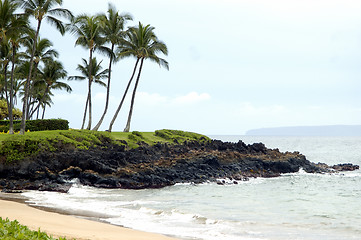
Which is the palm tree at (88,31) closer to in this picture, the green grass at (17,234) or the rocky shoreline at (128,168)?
the rocky shoreline at (128,168)

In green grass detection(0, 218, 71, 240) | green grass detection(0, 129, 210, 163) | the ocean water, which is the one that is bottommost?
the ocean water

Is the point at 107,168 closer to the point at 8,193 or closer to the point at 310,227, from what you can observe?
the point at 8,193

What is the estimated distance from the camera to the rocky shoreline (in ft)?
70.8

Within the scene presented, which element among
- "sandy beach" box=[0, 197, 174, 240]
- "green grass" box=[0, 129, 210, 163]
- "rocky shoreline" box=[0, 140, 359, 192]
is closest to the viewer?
"sandy beach" box=[0, 197, 174, 240]

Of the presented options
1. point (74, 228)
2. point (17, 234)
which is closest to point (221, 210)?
point (74, 228)

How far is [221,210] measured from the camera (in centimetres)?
1566

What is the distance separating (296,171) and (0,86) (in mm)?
46130

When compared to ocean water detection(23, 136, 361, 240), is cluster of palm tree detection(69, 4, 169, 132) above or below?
above

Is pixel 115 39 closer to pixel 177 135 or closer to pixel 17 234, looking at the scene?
pixel 177 135

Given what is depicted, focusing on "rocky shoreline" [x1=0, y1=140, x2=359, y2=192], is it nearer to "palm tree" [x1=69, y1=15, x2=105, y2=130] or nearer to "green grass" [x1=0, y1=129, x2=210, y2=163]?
"green grass" [x1=0, y1=129, x2=210, y2=163]

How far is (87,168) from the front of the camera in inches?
930

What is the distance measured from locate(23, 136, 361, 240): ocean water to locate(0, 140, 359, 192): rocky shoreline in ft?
3.94

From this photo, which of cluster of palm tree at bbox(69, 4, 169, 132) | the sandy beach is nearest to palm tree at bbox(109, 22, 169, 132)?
cluster of palm tree at bbox(69, 4, 169, 132)

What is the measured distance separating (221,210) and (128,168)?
10.4 metres
